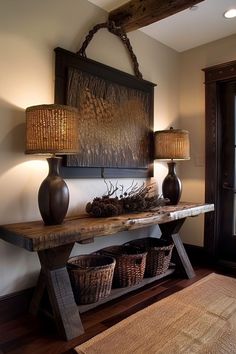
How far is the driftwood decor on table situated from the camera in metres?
2.19

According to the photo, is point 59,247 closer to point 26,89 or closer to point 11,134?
point 11,134

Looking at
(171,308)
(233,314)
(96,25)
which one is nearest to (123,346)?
(171,308)

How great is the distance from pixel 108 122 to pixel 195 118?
4.04 feet

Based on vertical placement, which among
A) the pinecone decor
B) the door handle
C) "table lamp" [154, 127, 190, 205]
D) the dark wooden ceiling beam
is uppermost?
the dark wooden ceiling beam

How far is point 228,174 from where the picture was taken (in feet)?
9.74

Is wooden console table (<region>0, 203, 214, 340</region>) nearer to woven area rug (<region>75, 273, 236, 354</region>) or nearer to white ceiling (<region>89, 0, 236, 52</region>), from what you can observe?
woven area rug (<region>75, 273, 236, 354</region>)

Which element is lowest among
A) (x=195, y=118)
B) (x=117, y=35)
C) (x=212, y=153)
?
(x=212, y=153)

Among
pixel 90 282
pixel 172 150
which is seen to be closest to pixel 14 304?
pixel 90 282

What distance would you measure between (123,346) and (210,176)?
77.0 inches

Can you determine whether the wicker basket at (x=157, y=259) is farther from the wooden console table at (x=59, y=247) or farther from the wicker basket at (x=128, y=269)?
the wooden console table at (x=59, y=247)

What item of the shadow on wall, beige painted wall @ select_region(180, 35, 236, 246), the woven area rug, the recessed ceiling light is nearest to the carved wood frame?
the shadow on wall

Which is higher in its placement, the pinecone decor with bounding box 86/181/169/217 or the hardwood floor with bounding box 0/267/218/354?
the pinecone decor with bounding box 86/181/169/217

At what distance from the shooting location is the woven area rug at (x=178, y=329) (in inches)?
62.4

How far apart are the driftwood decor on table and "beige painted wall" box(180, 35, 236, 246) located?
0.60 m
